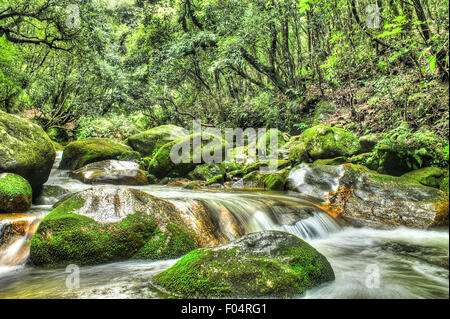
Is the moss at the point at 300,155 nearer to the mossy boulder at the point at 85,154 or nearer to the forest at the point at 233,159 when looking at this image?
the forest at the point at 233,159

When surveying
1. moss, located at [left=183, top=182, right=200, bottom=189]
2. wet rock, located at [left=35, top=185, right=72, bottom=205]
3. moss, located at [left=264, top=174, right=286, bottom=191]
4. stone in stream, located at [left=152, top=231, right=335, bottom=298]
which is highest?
stone in stream, located at [left=152, top=231, right=335, bottom=298]

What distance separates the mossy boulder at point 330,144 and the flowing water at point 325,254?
3.33 meters

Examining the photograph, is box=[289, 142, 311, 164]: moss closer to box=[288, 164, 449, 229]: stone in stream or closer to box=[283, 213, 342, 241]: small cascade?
box=[288, 164, 449, 229]: stone in stream

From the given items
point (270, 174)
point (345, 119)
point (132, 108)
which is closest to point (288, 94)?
point (345, 119)

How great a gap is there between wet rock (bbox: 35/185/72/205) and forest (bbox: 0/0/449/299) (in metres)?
0.04

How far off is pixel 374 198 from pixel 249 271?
451 centimetres

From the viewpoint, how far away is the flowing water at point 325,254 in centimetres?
273

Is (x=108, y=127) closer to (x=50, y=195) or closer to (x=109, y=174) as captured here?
(x=109, y=174)

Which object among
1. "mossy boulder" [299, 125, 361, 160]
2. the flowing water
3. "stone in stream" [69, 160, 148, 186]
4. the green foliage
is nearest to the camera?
the flowing water

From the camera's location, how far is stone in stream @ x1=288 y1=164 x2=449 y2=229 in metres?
5.10

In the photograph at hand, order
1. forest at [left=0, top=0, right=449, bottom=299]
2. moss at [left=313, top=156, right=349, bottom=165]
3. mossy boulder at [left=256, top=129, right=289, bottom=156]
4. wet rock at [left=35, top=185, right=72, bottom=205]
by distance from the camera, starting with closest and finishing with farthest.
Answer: forest at [left=0, top=0, right=449, bottom=299]
wet rock at [left=35, top=185, right=72, bottom=205]
moss at [left=313, top=156, right=349, bottom=165]
mossy boulder at [left=256, top=129, right=289, bottom=156]

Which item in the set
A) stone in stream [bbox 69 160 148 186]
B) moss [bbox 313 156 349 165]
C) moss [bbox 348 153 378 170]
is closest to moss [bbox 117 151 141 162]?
stone in stream [bbox 69 160 148 186]

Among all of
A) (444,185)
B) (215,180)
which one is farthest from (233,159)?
(444,185)

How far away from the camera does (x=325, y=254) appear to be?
4164mm
